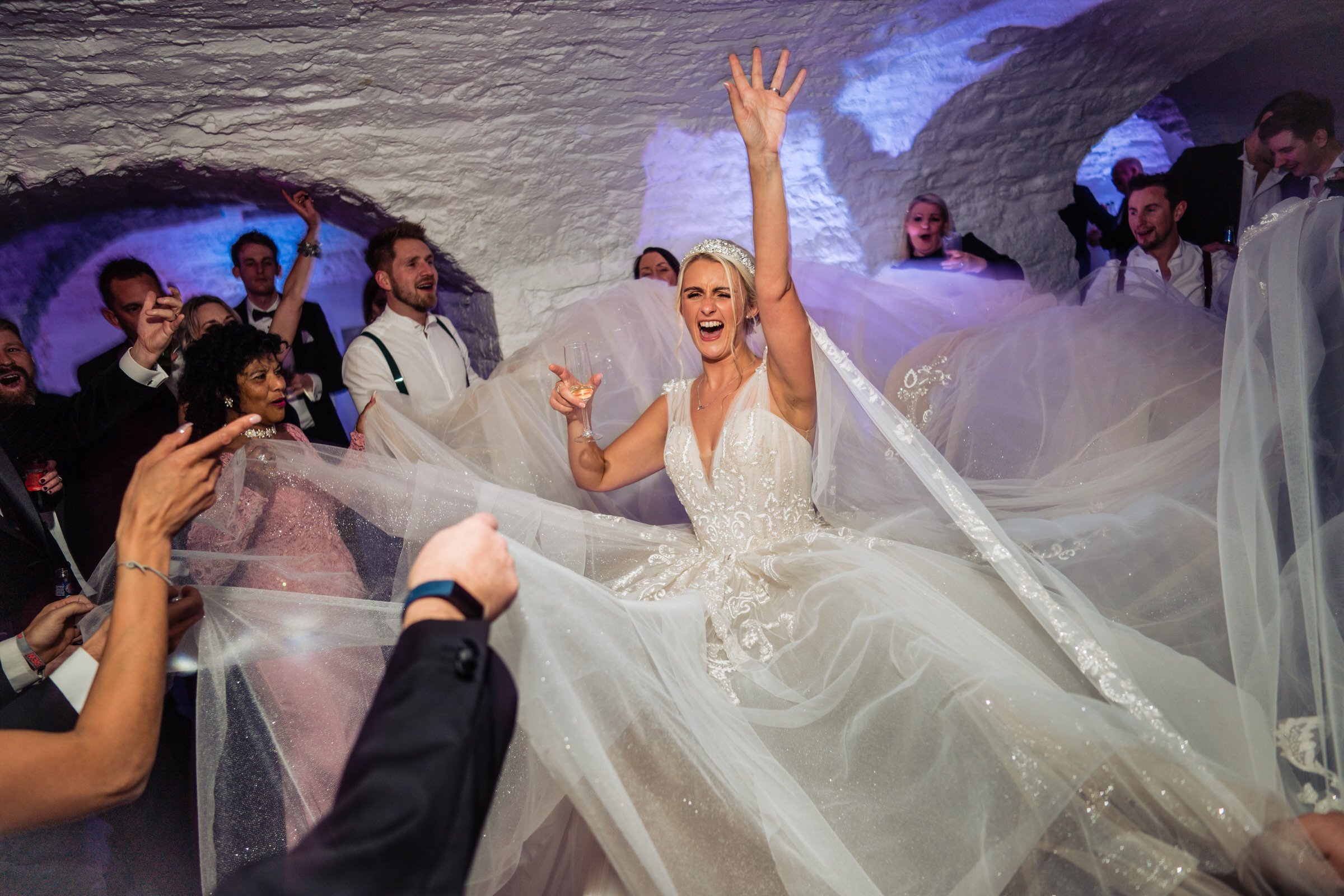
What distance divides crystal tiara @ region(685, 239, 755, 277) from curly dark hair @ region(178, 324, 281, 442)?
4.09 feet

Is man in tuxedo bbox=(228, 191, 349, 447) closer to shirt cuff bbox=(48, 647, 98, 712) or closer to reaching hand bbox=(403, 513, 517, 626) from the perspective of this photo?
shirt cuff bbox=(48, 647, 98, 712)

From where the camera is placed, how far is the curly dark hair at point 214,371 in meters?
2.35

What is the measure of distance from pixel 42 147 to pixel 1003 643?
4399 millimetres

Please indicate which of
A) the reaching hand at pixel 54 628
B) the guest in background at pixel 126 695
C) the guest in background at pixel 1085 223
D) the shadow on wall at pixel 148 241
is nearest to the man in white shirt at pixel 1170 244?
the guest in background at pixel 1085 223

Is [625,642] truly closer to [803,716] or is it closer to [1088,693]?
[803,716]

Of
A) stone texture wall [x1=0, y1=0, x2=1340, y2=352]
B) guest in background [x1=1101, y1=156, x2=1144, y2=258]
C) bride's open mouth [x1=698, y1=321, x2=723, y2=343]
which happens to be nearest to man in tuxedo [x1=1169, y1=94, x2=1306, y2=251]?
guest in background [x1=1101, y1=156, x2=1144, y2=258]

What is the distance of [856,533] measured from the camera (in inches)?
86.1

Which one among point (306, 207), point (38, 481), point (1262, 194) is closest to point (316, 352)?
point (306, 207)

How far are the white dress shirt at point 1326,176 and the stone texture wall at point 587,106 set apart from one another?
174 centimetres

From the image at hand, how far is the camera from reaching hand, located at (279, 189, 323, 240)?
4.21 metres

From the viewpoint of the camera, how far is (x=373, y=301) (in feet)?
15.3

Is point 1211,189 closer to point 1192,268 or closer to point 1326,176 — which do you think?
point 1192,268

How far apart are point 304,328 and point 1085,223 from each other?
521cm

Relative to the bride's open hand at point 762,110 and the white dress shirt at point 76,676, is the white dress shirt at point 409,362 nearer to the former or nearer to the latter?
the bride's open hand at point 762,110
